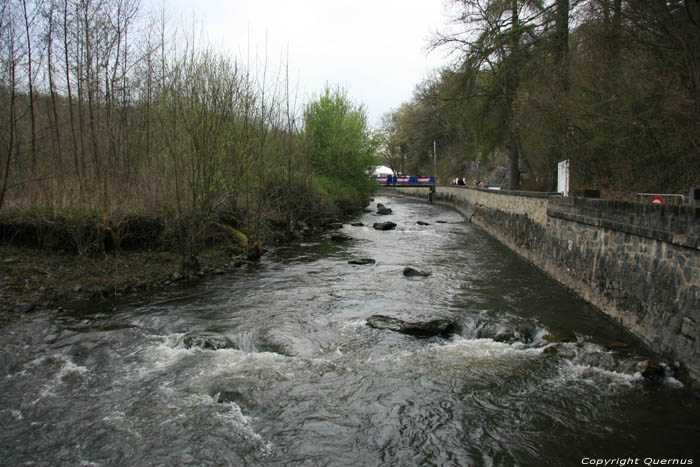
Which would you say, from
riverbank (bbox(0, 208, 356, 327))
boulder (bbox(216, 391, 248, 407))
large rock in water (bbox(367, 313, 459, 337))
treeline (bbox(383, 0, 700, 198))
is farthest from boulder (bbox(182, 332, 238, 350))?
treeline (bbox(383, 0, 700, 198))

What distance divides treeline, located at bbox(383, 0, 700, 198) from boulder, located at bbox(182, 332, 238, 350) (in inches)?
382

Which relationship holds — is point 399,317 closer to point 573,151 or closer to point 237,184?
point 237,184

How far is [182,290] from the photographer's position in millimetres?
10859

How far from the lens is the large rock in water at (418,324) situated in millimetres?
8156

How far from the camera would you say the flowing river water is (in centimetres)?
484

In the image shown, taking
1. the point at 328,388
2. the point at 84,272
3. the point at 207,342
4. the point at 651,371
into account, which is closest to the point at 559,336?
the point at 651,371

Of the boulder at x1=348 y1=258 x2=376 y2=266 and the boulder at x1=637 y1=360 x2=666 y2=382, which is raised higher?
the boulder at x1=348 y1=258 x2=376 y2=266

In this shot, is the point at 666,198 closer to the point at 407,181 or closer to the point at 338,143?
the point at 338,143

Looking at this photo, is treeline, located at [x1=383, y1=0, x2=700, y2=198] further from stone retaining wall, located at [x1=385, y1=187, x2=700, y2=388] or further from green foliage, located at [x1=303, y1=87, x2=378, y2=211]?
green foliage, located at [x1=303, y1=87, x2=378, y2=211]

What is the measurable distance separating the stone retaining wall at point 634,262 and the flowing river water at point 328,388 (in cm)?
41

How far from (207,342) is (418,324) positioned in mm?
3437

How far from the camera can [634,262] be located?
806 cm

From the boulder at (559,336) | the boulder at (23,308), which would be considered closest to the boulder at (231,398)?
the boulder at (559,336)

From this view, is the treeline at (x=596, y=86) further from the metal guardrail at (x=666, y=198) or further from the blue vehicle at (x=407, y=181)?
the blue vehicle at (x=407, y=181)
